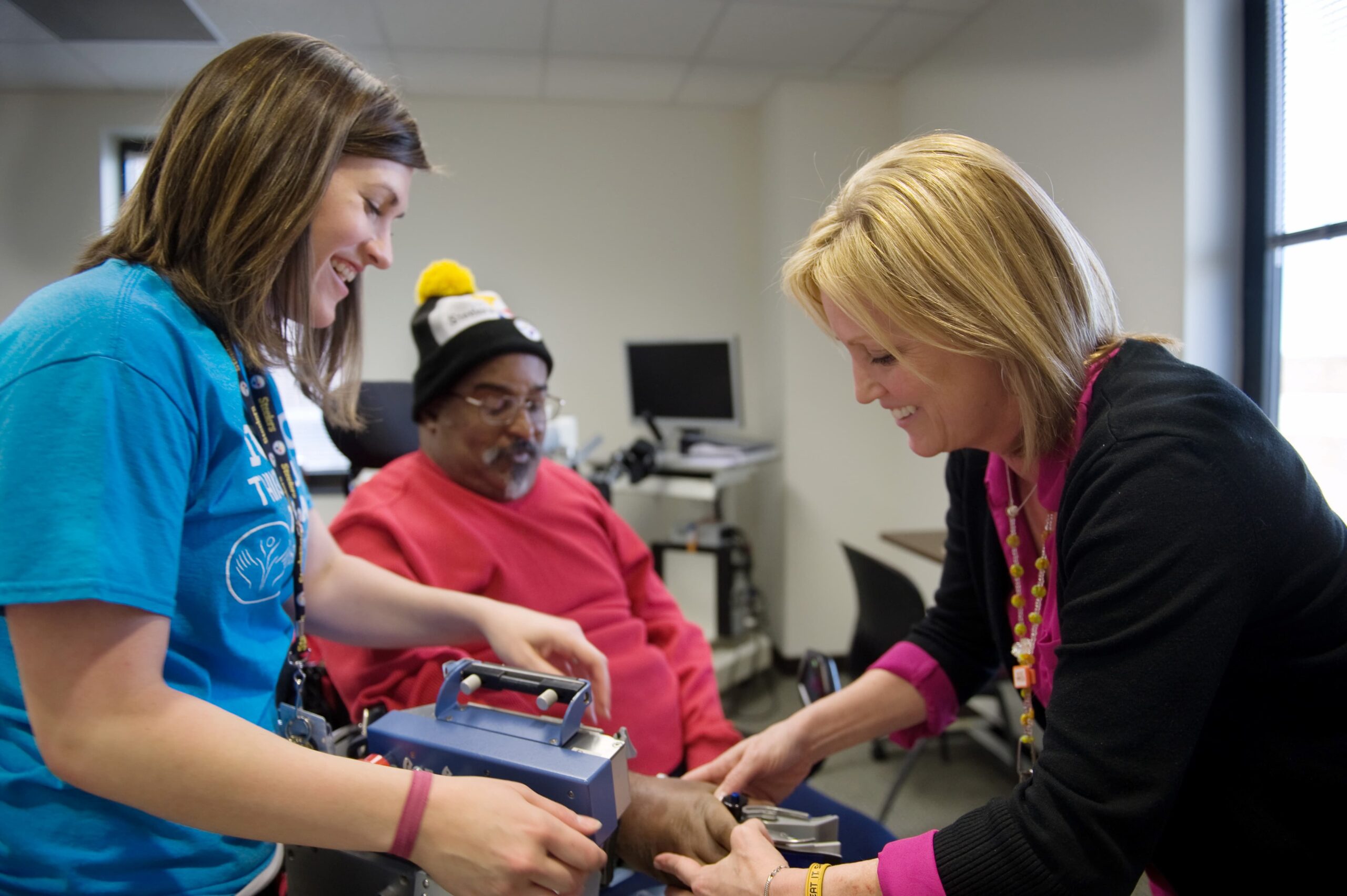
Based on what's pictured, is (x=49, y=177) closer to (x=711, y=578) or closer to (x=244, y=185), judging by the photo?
(x=711, y=578)

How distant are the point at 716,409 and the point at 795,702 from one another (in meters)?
1.43

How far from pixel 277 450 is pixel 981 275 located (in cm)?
79

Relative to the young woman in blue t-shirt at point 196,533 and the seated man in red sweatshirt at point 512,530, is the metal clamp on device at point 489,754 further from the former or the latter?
the seated man in red sweatshirt at point 512,530

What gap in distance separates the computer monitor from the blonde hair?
263 centimetres

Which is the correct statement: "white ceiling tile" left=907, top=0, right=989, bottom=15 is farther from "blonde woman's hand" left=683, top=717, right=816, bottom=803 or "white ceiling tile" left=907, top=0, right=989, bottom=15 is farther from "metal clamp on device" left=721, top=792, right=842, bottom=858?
"metal clamp on device" left=721, top=792, right=842, bottom=858

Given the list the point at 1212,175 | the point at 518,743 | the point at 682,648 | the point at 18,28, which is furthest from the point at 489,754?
the point at 18,28

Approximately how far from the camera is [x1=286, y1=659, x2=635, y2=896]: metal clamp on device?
30.9 inches

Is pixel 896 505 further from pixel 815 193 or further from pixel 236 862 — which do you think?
pixel 236 862

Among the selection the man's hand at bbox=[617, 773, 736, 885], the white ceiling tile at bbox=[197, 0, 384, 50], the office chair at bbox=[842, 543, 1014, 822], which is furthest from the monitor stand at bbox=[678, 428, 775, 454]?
the man's hand at bbox=[617, 773, 736, 885]

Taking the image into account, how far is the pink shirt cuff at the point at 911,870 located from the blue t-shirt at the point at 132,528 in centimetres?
66

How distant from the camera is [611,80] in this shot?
3.70 meters

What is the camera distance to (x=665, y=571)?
3.66m

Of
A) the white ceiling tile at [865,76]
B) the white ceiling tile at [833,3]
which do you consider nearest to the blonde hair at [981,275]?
the white ceiling tile at [833,3]

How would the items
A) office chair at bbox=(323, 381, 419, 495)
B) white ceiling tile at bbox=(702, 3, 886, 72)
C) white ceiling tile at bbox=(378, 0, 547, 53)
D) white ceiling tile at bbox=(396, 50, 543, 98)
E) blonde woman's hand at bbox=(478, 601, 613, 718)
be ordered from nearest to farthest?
blonde woman's hand at bbox=(478, 601, 613, 718)
office chair at bbox=(323, 381, 419, 495)
white ceiling tile at bbox=(378, 0, 547, 53)
white ceiling tile at bbox=(702, 3, 886, 72)
white ceiling tile at bbox=(396, 50, 543, 98)
